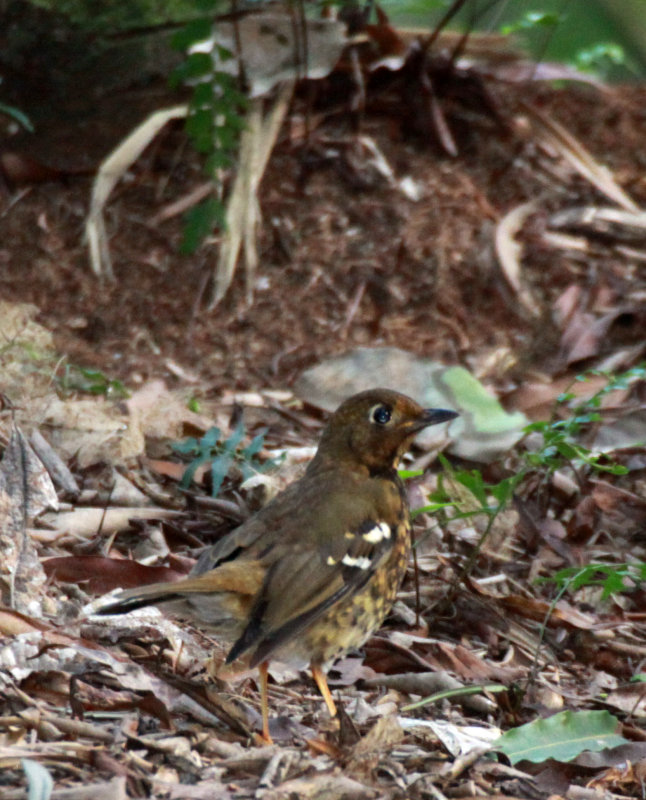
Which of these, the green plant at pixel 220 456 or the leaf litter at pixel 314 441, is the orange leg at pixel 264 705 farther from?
the green plant at pixel 220 456

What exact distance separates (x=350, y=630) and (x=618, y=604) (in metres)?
1.60

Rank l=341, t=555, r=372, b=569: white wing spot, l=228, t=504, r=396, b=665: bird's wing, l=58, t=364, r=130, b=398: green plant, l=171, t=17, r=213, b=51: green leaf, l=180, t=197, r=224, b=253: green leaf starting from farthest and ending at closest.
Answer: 1. l=180, t=197, r=224, b=253: green leaf
2. l=171, t=17, r=213, b=51: green leaf
3. l=58, t=364, r=130, b=398: green plant
4. l=341, t=555, r=372, b=569: white wing spot
5. l=228, t=504, r=396, b=665: bird's wing

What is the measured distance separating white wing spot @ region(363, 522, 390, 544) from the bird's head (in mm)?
319

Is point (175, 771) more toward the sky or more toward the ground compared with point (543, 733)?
more toward the sky

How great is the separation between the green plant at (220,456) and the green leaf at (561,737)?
1.64m

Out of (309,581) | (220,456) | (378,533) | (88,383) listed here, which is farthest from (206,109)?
(309,581)

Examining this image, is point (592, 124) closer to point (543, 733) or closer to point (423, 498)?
point (423, 498)

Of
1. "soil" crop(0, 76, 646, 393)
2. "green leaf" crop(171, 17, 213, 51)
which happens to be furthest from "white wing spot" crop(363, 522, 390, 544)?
"green leaf" crop(171, 17, 213, 51)

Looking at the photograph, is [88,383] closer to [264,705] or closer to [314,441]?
[314,441]

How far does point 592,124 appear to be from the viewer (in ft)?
26.6

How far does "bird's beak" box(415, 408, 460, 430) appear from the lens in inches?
160

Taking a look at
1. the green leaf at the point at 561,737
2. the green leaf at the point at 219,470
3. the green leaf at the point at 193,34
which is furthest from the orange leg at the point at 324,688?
the green leaf at the point at 193,34

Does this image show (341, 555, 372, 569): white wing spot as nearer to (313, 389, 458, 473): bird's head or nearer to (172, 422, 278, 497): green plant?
(313, 389, 458, 473): bird's head

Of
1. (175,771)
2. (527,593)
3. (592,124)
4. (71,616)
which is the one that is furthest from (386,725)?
(592,124)
